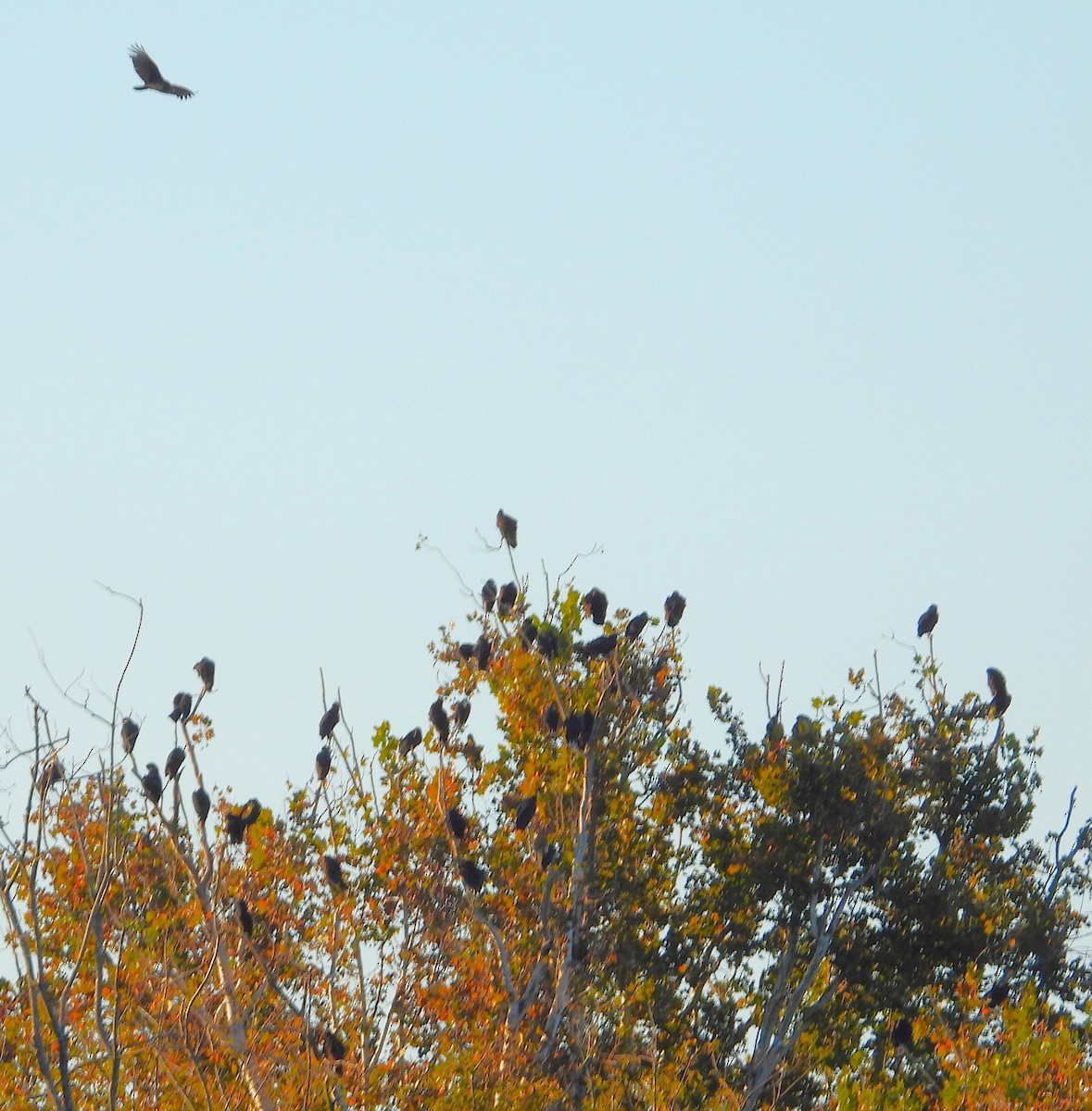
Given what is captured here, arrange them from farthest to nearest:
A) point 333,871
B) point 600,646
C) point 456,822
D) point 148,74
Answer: point 600,646, point 456,822, point 333,871, point 148,74

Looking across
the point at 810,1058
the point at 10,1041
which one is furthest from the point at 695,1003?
the point at 10,1041

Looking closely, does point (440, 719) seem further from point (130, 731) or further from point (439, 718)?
point (130, 731)

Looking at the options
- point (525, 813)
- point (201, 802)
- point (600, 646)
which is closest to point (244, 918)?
point (201, 802)

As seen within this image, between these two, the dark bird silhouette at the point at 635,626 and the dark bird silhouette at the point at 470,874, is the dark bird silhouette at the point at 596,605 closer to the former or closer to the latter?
the dark bird silhouette at the point at 635,626

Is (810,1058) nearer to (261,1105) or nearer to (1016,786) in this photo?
(1016,786)

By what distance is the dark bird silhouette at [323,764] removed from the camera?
757 inches

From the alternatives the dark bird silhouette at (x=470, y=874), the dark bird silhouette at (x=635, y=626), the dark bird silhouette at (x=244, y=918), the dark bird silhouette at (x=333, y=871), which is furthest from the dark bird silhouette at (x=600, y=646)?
the dark bird silhouette at (x=244, y=918)

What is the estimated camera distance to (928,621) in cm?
2433

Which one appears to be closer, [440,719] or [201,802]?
[201,802]

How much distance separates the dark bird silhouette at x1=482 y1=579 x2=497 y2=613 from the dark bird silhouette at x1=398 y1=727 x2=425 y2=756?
1.70 meters

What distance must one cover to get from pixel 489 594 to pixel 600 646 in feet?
5.17

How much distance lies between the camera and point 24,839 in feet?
29.8

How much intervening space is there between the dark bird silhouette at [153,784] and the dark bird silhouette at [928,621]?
1081 cm

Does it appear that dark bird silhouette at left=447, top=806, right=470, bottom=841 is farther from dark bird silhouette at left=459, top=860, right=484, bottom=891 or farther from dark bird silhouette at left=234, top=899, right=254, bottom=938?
dark bird silhouette at left=234, top=899, right=254, bottom=938
